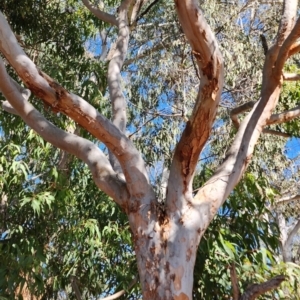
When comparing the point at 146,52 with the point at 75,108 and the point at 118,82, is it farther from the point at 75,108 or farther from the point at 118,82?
the point at 75,108

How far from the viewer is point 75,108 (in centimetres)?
231

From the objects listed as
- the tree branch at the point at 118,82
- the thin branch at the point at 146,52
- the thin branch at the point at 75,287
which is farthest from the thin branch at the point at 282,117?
the thin branch at the point at 146,52

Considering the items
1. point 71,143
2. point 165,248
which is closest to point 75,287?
point 71,143

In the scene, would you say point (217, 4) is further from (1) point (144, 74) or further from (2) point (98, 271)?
(2) point (98, 271)

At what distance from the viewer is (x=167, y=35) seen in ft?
20.2

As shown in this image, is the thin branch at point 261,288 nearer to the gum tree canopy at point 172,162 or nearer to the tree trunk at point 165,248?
the gum tree canopy at point 172,162

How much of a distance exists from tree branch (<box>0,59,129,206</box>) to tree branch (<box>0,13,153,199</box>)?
80 millimetres

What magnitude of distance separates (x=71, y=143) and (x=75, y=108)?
0.20 m

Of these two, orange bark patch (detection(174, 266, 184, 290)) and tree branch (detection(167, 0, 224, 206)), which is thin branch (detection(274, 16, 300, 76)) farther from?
orange bark patch (detection(174, 266, 184, 290))

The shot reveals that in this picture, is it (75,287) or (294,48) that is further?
(75,287)

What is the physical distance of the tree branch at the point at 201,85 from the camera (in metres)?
2.23

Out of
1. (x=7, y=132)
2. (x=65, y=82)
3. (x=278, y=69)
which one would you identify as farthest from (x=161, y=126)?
(x=278, y=69)

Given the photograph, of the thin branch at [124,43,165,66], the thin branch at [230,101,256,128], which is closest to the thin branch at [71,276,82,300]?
the thin branch at [230,101,256,128]

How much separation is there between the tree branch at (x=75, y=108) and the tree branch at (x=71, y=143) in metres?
0.08
